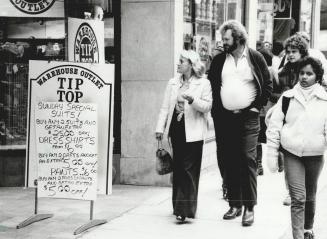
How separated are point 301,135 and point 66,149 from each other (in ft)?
8.02

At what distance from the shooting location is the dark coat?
22.3ft

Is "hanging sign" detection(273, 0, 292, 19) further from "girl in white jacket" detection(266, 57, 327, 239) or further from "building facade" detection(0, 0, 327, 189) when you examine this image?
"girl in white jacket" detection(266, 57, 327, 239)

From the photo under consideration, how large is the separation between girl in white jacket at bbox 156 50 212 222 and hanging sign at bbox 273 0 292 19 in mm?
9749

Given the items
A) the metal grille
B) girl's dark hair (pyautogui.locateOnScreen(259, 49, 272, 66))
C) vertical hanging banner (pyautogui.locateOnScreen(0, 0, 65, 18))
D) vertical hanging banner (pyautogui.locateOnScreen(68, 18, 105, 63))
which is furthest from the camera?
girl's dark hair (pyautogui.locateOnScreen(259, 49, 272, 66))

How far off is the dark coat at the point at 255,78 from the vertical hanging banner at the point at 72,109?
1118mm

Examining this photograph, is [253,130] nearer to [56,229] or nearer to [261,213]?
[261,213]

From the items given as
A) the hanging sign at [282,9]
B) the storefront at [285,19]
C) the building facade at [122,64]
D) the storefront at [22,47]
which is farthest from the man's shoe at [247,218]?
the hanging sign at [282,9]

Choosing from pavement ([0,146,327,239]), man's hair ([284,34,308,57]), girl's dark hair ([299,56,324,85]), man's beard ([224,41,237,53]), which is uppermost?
man's hair ([284,34,308,57])

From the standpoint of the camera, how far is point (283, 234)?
21.2ft

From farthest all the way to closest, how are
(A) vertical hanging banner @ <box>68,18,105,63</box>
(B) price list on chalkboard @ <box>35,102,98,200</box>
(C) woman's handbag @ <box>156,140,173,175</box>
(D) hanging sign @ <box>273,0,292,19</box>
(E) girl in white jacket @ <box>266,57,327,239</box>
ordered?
(D) hanging sign @ <box>273,0,292,19</box> → (A) vertical hanging banner @ <box>68,18,105,63</box> → (C) woman's handbag @ <box>156,140,173,175</box> → (B) price list on chalkboard @ <box>35,102,98,200</box> → (E) girl in white jacket @ <box>266,57,327,239</box>

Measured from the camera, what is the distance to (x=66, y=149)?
667 cm

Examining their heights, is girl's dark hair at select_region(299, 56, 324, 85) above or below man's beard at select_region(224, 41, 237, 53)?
below

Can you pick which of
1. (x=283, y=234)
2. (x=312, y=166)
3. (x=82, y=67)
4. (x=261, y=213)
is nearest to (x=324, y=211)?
(x=261, y=213)

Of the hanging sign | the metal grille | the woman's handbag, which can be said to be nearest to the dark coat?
the woman's handbag
